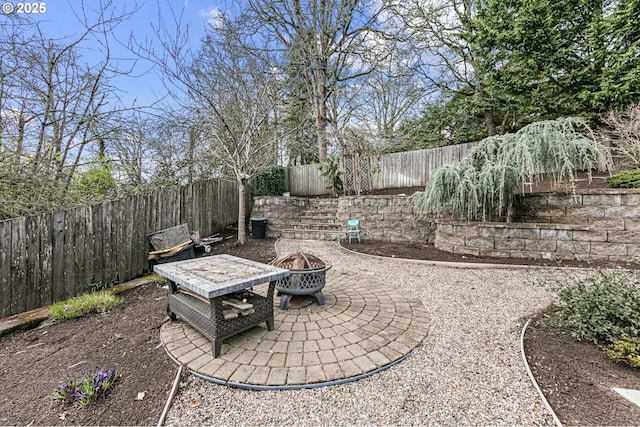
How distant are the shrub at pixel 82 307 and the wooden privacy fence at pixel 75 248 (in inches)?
12.2

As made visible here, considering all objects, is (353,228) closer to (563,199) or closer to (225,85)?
(563,199)

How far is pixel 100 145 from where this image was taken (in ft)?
14.4

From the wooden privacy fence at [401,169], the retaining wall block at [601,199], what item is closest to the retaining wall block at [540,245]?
the retaining wall block at [601,199]

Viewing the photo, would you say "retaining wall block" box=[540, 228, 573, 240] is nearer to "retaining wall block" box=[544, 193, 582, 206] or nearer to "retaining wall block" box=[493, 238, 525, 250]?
"retaining wall block" box=[493, 238, 525, 250]

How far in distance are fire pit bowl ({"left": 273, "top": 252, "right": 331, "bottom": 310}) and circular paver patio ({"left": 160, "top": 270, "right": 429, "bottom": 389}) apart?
0.76 feet

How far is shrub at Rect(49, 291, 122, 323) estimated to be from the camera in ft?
9.49

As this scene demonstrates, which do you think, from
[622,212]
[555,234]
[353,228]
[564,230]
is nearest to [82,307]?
[353,228]

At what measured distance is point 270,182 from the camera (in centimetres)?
1020

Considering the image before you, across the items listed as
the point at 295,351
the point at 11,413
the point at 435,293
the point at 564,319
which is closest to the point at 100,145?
the point at 11,413

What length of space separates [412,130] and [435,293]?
1094 cm

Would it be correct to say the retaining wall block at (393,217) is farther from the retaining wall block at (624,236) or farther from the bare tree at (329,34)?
the bare tree at (329,34)

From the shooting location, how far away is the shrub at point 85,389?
1.70 meters

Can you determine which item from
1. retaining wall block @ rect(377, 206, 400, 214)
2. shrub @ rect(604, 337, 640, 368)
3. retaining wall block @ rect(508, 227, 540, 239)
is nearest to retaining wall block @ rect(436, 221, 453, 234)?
retaining wall block @ rect(508, 227, 540, 239)

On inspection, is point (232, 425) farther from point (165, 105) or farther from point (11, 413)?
point (165, 105)
